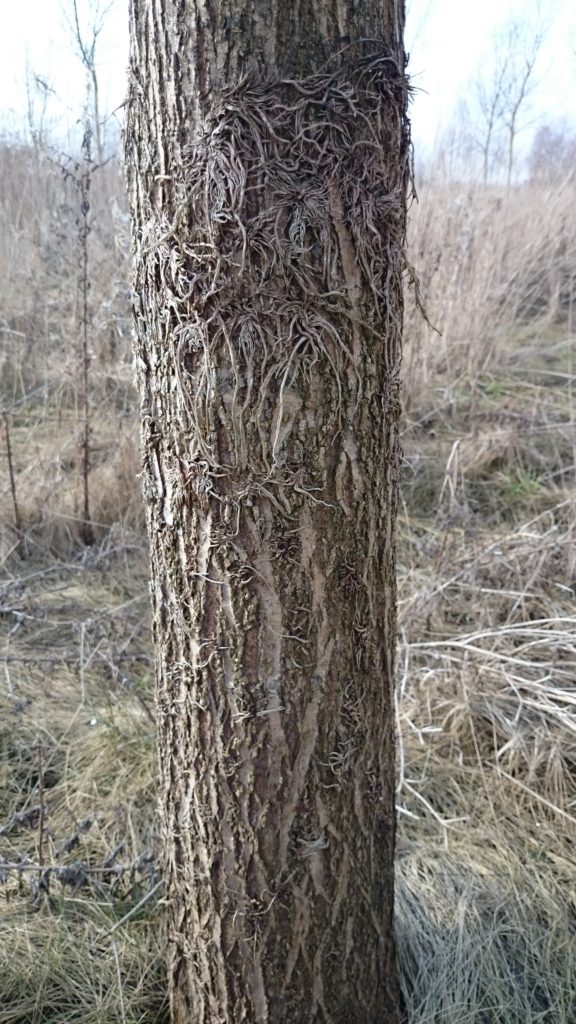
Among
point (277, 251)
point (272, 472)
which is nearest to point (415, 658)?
point (272, 472)

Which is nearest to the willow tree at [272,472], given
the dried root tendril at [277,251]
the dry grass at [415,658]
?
the dried root tendril at [277,251]

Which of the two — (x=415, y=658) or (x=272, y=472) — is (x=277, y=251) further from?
(x=415, y=658)

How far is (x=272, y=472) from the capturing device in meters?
1.00

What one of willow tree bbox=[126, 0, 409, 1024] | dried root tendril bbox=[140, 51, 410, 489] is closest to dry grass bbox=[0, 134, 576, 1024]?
willow tree bbox=[126, 0, 409, 1024]

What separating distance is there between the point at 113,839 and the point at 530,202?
19.0 ft

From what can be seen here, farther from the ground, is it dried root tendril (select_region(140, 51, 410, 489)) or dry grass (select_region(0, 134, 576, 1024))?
dried root tendril (select_region(140, 51, 410, 489))

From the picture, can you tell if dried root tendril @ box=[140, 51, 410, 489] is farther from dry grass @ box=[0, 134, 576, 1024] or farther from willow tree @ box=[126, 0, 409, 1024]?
dry grass @ box=[0, 134, 576, 1024]

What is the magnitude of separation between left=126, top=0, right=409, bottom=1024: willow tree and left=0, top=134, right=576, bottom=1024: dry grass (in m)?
0.36

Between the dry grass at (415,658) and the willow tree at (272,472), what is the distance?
356mm

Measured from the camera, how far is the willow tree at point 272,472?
2.97 feet

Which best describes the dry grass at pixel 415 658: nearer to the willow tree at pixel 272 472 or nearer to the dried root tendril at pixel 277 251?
the willow tree at pixel 272 472

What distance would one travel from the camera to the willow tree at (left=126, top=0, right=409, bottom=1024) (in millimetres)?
907

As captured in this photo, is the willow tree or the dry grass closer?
the willow tree

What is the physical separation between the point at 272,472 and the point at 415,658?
5.59ft
